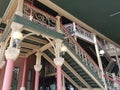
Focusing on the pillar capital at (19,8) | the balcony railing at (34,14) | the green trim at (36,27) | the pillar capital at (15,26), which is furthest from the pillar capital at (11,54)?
the balcony railing at (34,14)

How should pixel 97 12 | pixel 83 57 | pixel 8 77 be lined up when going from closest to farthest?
1. pixel 8 77
2. pixel 97 12
3. pixel 83 57

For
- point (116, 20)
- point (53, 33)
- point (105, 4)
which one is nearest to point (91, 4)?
point (105, 4)

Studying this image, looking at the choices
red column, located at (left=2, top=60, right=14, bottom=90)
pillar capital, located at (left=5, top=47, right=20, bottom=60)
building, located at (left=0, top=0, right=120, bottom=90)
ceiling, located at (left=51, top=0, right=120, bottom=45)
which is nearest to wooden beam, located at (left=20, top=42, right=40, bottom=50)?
building, located at (left=0, top=0, right=120, bottom=90)

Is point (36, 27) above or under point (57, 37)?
above

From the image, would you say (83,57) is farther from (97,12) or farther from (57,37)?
(97,12)

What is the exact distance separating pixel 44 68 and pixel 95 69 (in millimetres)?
5207

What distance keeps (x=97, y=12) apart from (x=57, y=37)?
202 cm

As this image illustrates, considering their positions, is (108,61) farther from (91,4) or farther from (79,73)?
(91,4)

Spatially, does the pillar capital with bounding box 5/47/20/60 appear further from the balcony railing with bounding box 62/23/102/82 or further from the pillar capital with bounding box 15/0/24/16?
the balcony railing with bounding box 62/23/102/82

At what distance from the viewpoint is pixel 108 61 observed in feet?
44.5

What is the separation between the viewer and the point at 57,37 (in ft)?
21.3

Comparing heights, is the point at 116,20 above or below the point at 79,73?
above

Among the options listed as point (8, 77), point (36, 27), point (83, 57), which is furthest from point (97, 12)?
point (8, 77)

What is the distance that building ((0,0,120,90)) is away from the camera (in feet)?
17.0
